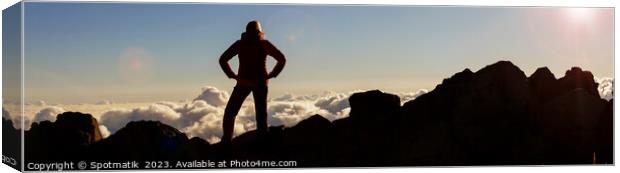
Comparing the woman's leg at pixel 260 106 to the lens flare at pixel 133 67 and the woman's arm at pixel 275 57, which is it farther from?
the lens flare at pixel 133 67

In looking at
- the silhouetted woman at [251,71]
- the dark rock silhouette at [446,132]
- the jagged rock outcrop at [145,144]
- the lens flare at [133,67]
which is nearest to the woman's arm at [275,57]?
the silhouetted woman at [251,71]

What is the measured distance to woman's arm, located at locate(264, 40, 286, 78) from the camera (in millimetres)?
17219

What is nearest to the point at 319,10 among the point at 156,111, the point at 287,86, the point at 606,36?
the point at 287,86

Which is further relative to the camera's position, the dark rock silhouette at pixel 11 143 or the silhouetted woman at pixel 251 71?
the silhouetted woman at pixel 251 71

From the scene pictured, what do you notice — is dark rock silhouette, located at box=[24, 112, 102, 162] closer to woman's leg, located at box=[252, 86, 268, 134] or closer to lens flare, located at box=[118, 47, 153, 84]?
lens flare, located at box=[118, 47, 153, 84]

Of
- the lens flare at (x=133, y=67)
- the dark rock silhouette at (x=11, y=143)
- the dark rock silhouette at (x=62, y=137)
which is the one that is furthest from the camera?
the lens flare at (x=133, y=67)

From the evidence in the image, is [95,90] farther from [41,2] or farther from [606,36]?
[606,36]

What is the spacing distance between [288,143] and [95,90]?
249 cm

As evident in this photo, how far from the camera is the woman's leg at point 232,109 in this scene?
17.2 m

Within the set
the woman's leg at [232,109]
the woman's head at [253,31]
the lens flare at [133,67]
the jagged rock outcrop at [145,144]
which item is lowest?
the jagged rock outcrop at [145,144]

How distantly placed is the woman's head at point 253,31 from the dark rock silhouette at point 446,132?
117cm

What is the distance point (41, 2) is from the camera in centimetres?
1656

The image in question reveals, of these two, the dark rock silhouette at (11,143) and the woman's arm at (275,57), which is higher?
the woman's arm at (275,57)

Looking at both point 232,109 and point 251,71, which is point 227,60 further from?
point 232,109
